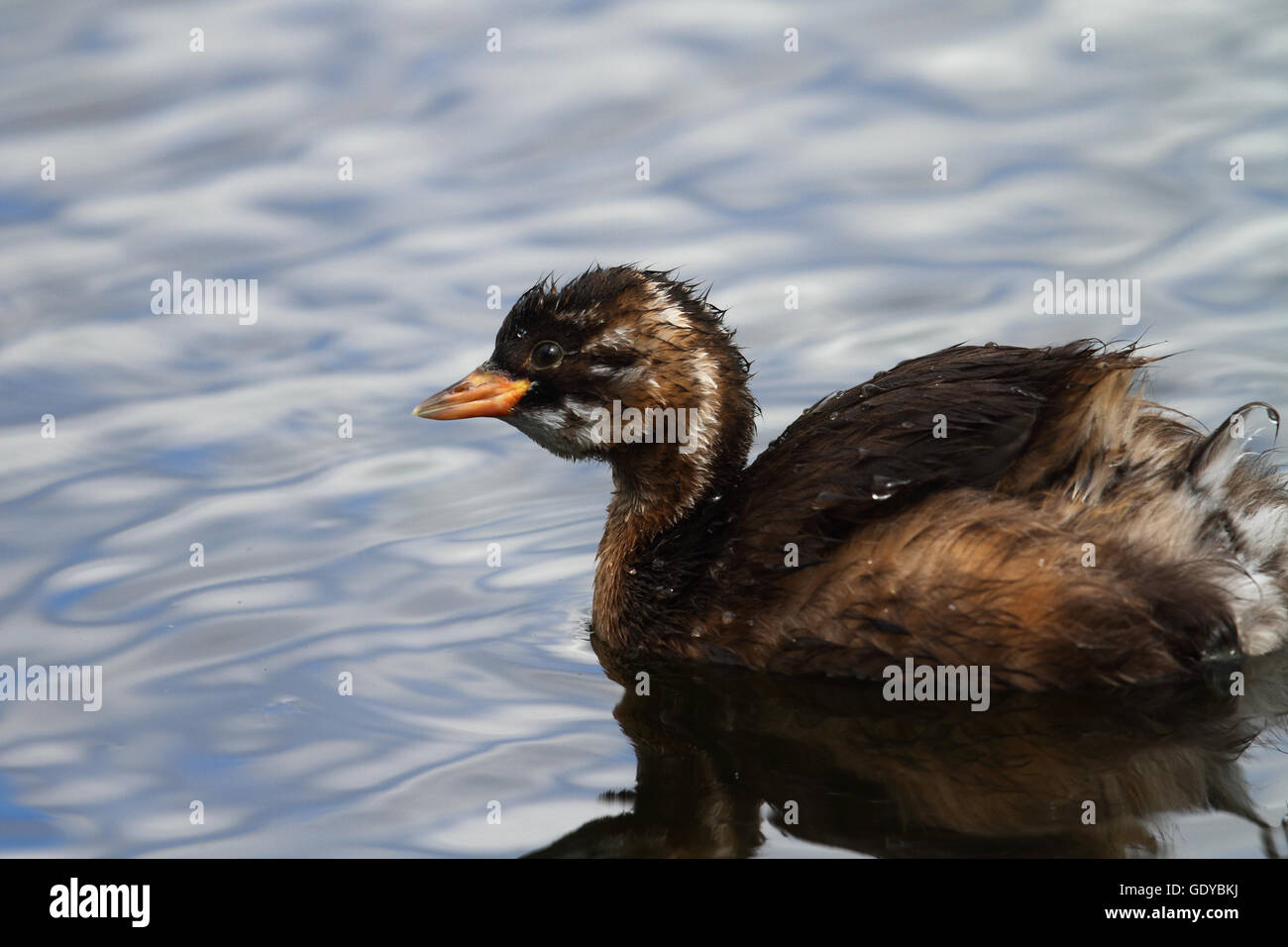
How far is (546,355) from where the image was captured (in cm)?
772

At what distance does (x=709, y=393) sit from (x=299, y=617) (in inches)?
79.4

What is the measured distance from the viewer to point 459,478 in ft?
30.3

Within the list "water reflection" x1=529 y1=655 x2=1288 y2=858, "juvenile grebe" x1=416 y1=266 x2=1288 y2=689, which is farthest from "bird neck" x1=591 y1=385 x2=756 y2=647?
"water reflection" x1=529 y1=655 x2=1288 y2=858

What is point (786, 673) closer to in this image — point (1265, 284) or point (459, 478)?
point (459, 478)

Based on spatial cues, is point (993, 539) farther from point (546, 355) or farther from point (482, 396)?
point (482, 396)

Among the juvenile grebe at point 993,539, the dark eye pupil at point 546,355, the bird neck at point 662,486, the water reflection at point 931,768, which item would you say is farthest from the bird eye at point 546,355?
the water reflection at point 931,768

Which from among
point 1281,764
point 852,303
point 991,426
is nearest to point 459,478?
point 852,303

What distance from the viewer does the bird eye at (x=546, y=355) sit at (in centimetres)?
770

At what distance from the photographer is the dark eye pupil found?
25.3 ft

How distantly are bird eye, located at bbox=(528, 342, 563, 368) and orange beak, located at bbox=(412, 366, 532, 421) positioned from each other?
0.31 ft

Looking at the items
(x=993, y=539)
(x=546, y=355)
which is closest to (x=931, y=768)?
(x=993, y=539)

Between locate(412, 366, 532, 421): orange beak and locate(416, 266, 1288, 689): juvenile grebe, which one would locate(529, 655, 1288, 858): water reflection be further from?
locate(412, 366, 532, 421): orange beak

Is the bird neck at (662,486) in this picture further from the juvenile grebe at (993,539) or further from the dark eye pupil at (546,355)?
the dark eye pupil at (546,355)

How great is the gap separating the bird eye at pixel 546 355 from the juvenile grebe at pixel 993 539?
0.91 metres
